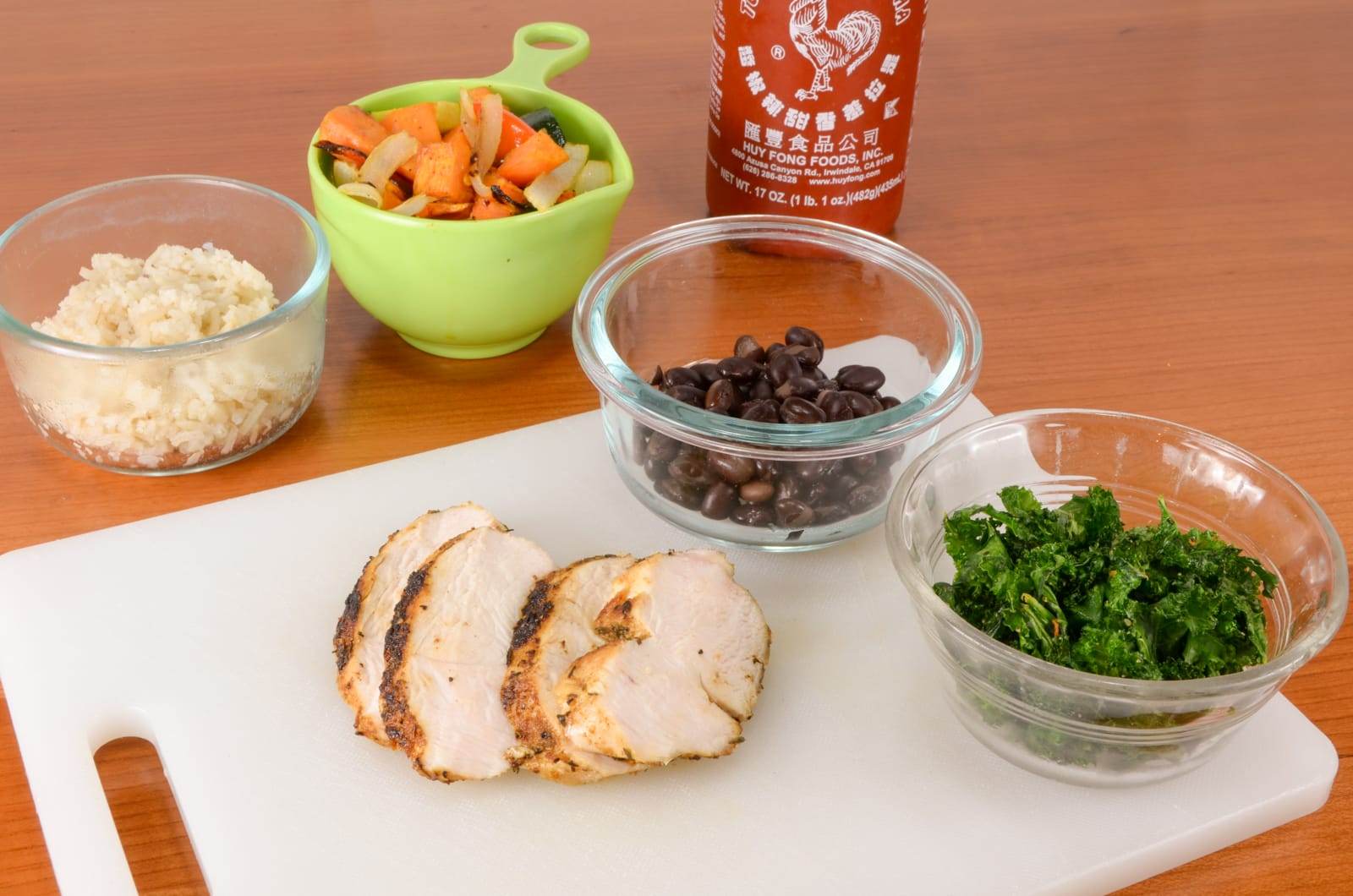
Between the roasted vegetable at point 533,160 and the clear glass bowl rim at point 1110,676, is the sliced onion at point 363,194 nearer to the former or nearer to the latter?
the roasted vegetable at point 533,160

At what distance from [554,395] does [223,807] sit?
0.88 metres

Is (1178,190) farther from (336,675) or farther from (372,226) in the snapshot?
(336,675)

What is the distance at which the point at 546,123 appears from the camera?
2141 mm

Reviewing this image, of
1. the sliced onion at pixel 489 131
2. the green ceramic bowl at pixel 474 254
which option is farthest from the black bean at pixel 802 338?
the sliced onion at pixel 489 131

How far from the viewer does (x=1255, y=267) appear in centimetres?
242

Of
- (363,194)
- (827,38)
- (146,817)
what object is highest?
(827,38)

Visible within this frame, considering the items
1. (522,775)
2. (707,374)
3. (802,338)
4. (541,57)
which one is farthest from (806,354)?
(541,57)

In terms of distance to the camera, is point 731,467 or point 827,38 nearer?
point 731,467

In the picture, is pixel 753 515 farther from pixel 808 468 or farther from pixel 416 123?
pixel 416 123

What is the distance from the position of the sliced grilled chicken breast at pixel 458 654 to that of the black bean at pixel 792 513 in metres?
0.30

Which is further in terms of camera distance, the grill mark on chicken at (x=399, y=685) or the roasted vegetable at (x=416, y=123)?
the roasted vegetable at (x=416, y=123)

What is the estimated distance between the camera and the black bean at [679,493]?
67.2 inches

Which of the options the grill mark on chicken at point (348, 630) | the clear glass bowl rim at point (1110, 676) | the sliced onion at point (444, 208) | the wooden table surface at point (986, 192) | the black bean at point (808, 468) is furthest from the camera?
the sliced onion at point (444, 208)

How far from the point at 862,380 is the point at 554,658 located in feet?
1.93
